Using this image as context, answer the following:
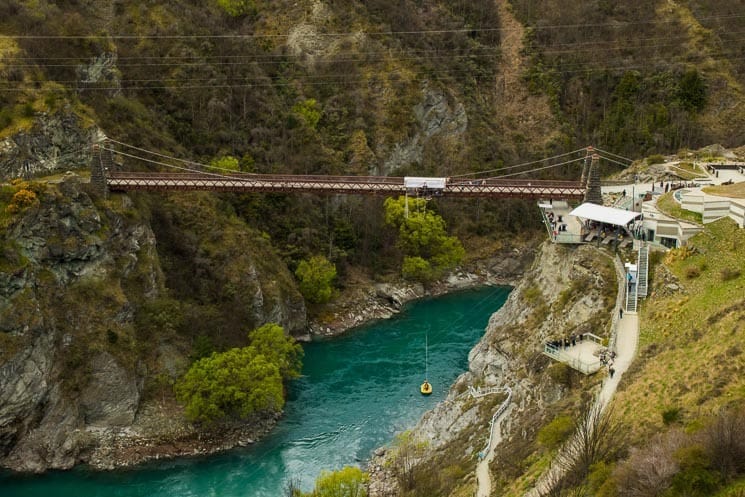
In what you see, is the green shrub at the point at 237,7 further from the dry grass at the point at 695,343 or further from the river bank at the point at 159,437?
the dry grass at the point at 695,343

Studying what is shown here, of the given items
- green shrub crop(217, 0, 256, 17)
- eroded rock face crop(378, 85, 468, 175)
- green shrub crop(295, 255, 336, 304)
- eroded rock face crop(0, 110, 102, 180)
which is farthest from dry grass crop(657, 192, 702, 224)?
green shrub crop(217, 0, 256, 17)

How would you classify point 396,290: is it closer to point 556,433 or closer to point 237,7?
point 237,7

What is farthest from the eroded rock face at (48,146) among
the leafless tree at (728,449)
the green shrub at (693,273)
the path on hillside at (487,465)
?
the leafless tree at (728,449)

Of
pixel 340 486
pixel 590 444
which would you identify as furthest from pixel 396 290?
pixel 590 444

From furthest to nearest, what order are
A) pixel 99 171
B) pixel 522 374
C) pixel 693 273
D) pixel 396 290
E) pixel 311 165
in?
pixel 311 165 < pixel 396 290 < pixel 99 171 < pixel 522 374 < pixel 693 273

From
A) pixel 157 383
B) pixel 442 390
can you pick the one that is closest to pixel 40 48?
pixel 157 383

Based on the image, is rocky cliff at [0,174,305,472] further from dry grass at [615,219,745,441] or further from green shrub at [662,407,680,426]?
green shrub at [662,407,680,426]
